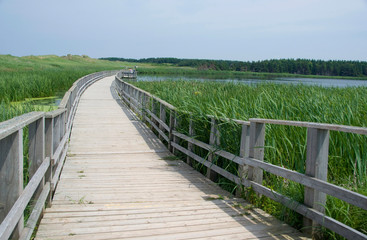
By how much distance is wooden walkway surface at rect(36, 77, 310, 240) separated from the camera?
3445mm

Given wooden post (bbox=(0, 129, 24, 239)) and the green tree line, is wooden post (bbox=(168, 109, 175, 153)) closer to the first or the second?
wooden post (bbox=(0, 129, 24, 239))

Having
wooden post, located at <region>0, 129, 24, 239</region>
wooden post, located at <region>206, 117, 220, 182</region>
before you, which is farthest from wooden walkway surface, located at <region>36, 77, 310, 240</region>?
wooden post, located at <region>0, 129, 24, 239</region>

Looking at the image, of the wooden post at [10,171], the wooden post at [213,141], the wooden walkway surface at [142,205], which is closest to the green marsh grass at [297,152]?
the wooden post at [213,141]

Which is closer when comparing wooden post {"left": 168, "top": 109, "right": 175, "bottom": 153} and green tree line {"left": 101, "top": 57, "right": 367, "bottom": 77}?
wooden post {"left": 168, "top": 109, "right": 175, "bottom": 153}

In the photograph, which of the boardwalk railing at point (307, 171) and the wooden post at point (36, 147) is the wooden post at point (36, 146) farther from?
the boardwalk railing at point (307, 171)

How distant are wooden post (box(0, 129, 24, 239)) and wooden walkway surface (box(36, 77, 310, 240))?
0.93 meters

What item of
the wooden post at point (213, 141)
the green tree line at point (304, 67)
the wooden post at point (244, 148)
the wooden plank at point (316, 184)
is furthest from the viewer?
the green tree line at point (304, 67)

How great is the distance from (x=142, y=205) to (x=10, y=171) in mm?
2033

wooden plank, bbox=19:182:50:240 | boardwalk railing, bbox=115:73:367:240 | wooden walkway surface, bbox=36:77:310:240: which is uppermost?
boardwalk railing, bbox=115:73:367:240

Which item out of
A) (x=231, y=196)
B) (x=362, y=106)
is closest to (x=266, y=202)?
(x=231, y=196)

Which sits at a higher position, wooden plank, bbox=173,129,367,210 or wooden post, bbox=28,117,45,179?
wooden post, bbox=28,117,45,179

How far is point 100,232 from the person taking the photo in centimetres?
340

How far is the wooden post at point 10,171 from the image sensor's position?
239 centimetres

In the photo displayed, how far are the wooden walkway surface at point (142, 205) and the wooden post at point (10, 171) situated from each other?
3.04 ft
